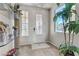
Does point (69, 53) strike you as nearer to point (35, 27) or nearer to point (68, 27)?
point (68, 27)

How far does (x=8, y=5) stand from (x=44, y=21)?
610mm

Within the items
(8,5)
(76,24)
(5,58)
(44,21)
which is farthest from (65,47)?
(8,5)

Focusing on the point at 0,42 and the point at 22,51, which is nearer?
the point at 0,42

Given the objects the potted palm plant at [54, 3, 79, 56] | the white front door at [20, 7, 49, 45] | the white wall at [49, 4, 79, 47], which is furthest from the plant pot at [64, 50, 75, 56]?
the white front door at [20, 7, 49, 45]

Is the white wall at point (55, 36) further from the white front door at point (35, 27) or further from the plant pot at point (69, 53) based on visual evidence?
the plant pot at point (69, 53)

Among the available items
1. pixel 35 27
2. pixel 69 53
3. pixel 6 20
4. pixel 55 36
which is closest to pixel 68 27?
pixel 55 36

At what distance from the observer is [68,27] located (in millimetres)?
1832

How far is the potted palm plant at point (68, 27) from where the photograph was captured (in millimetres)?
1803

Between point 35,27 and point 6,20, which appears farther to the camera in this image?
point 35,27

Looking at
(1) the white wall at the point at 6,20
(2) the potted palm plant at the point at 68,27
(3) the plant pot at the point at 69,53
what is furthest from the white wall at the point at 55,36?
(1) the white wall at the point at 6,20

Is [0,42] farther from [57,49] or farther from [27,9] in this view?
[57,49]

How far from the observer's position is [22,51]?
6.05ft

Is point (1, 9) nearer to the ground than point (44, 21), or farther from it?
farther from it

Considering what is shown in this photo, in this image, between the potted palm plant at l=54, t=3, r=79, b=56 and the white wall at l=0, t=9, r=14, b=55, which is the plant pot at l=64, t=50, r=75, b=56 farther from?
the white wall at l=0, t=9, r=14, b=55
